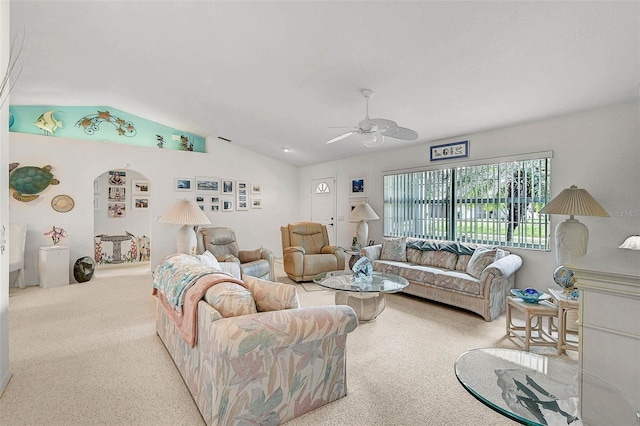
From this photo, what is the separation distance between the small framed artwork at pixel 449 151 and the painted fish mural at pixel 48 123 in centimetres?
654

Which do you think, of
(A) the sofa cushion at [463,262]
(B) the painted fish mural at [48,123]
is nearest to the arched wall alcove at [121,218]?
(B) the painted fish mural at [48,123]

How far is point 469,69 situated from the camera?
2.83 meters

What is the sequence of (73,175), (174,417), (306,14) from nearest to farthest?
(174,417), (306,14), (73,175)

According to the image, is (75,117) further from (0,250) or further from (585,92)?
(585,92)

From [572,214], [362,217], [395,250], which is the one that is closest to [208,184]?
[362,217]

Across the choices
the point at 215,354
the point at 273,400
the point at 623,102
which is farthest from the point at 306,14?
the point at 623,102

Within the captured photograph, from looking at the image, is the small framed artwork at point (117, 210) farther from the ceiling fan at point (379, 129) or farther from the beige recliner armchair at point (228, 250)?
the ceiling fan at point (379, 129)

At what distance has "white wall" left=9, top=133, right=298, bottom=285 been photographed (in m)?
5.02

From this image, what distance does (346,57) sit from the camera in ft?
9.43

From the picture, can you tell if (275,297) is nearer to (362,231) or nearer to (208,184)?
(362,231)

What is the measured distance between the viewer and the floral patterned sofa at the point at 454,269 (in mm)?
3455

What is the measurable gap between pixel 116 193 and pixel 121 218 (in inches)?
22.2

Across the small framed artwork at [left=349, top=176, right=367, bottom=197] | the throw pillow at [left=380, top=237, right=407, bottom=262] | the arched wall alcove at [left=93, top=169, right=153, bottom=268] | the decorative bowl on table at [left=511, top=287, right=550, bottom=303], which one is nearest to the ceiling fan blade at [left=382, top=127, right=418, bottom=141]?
the decorative bowl on table at [left=511, top=287, right=550, bottom=303]

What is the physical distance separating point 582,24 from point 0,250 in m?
4.43
